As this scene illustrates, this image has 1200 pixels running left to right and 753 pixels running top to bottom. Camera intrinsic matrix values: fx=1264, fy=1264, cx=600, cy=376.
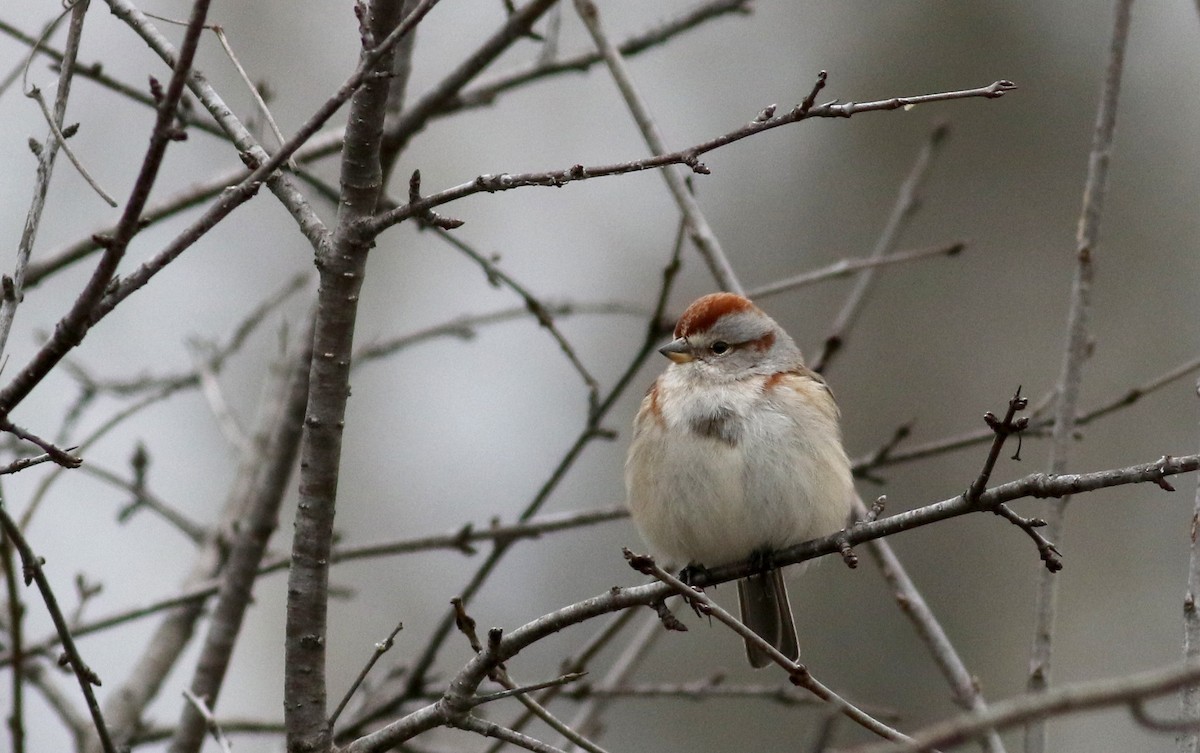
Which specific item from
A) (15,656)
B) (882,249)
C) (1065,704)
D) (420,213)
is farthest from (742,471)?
(1065,704)

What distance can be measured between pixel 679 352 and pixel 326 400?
8.00 feet

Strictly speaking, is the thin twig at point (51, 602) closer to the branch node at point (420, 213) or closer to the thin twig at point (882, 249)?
the branch node at point (420, 213)

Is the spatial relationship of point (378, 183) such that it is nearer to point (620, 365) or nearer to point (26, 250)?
point (26, 250)

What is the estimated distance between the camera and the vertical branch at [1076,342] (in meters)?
3.80

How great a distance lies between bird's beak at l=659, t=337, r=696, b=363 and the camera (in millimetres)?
5262

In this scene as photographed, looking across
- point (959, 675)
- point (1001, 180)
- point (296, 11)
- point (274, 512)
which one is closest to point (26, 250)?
point (274, 512)

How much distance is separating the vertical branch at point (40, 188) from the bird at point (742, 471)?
2498mm

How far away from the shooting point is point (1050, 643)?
3.82 m

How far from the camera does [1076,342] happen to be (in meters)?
3.89

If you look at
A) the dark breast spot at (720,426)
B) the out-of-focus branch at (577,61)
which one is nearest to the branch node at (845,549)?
the dark breast spot at (720,426)

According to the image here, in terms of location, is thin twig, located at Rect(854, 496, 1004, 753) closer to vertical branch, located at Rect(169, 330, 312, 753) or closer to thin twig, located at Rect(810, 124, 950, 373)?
thin twig, located at Rect(810, 124, 950, 373)

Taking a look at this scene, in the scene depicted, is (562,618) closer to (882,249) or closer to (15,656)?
(15,656)

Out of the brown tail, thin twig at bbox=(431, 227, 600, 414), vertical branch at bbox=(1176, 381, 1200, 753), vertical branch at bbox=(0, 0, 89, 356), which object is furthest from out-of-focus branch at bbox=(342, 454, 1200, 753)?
the brown tail

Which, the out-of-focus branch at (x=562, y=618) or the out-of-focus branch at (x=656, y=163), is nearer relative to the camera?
the out-of-focus branch at (x=656, y=163)
